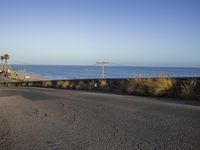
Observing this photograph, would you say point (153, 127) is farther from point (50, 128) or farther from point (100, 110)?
point (100, 110)

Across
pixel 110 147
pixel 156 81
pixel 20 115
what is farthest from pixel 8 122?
pixel 156 81

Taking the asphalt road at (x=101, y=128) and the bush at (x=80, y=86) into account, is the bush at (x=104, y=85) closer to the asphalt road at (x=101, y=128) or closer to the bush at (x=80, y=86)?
the bush at (x=80, y=86)

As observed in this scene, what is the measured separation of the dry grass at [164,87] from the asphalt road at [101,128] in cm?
498

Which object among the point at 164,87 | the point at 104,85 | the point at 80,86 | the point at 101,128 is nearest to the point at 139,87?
the point at 164,87

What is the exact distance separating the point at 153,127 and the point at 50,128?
94.7 inches

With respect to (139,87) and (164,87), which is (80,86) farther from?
(164,87)

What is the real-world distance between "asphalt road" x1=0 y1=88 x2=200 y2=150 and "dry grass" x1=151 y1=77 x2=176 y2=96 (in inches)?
196

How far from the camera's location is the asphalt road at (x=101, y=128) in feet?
19.1

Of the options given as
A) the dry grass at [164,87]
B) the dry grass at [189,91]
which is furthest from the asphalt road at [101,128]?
the dry grass at [164,87]

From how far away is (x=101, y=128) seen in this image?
7.27 metres

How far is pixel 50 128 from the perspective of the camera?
7.43 m

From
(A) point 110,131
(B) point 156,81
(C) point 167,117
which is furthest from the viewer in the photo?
(B) point 156,81

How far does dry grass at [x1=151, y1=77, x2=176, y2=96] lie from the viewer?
15318 millimetres

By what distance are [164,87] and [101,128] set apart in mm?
8971
